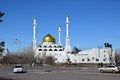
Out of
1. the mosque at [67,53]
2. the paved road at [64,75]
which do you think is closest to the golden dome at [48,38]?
the mosque at [67,53]

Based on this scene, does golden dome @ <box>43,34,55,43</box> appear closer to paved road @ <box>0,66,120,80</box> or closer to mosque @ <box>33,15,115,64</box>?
mosque @ <box>33,15,115,64</box>

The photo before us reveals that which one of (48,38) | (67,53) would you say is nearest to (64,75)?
(67,53)

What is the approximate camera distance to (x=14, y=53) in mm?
147750

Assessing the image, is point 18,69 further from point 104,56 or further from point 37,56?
point 37,56

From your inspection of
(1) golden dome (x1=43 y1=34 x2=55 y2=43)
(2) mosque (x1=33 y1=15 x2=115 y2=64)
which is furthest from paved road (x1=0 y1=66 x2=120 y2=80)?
(1) golden dome (x1=43 y1=34 x2=55 y2=43)

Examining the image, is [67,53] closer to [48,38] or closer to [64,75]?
[48,38]

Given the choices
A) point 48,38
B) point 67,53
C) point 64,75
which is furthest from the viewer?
point 48,38

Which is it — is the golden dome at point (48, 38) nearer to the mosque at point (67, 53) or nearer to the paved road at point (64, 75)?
the mosque at point (67, 53)

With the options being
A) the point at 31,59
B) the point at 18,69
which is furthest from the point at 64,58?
the point at 18,69

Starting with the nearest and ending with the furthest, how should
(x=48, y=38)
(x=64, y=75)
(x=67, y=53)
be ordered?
(x=64, y=75), (x=67, y=53), (x=48, y=38)

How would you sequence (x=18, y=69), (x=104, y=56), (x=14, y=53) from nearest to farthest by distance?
(x=18, y=69), (x=104, y=56), (x=14, y=53)

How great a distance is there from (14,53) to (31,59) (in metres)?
22.2

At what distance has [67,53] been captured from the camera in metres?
136

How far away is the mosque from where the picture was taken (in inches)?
4914
